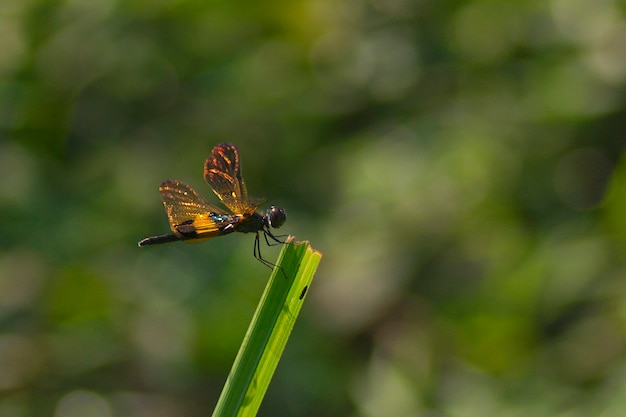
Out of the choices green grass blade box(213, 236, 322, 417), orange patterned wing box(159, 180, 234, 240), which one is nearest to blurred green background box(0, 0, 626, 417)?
orange patterned wing box(159, 180, 234, 240)

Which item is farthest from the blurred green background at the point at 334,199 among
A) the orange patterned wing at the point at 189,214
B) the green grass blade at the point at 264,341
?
the green grass blade at the point at 264,341

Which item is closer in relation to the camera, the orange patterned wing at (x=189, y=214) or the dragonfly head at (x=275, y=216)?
the orange patterned wing at (x=189, y=214)

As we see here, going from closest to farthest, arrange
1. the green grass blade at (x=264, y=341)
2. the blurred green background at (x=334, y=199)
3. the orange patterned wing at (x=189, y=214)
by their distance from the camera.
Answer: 1. the green grass blade at (x=264, y=341)
2. the orange patterned wing at (x=189, y=214)
3. the blurred green background at (x=334, y=199)

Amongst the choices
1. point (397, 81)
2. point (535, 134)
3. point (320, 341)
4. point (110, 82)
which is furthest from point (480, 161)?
point (110, 82)

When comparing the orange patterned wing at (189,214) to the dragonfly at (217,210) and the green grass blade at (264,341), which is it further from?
the green grass blade at (264,341)

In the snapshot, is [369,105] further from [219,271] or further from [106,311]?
[106,311]

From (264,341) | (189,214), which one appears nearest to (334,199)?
(189,214)
